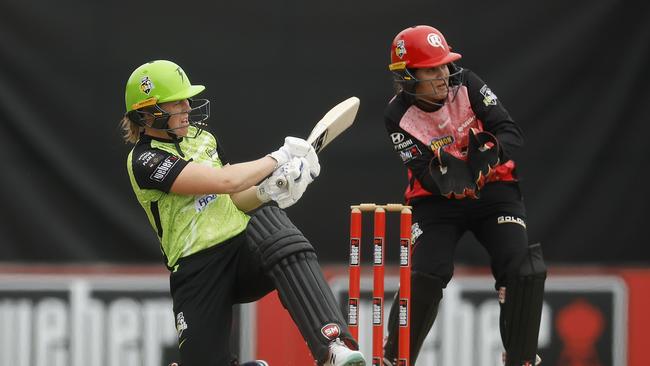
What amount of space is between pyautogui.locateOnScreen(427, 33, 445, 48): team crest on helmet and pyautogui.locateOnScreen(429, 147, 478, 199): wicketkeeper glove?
331mm

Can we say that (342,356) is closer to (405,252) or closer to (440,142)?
(405,252)

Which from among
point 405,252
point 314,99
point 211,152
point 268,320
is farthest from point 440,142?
point 268,320

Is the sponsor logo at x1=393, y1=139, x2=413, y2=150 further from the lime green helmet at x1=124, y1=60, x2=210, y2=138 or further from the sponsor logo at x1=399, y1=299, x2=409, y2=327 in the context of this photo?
the lime green helmet at x1=124, y1=60, x2=210, y2=138

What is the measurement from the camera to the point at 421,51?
12.3ft

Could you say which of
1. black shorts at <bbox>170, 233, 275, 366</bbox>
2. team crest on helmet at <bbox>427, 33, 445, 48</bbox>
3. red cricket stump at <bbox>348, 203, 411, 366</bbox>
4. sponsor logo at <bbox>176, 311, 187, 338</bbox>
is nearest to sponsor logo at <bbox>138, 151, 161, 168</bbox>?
black shorts at <bbox>170, 233, 275, 366</bbox>

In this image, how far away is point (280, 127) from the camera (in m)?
5.06

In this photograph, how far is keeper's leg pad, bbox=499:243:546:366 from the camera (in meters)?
3.76

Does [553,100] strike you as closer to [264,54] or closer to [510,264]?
[264,54]

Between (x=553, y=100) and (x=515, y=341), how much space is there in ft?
5.41

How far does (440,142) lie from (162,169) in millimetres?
908

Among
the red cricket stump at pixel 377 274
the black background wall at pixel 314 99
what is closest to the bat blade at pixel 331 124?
the red cricket stump at pixel 377 274

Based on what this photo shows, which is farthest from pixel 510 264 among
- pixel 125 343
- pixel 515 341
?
pixel 125 343

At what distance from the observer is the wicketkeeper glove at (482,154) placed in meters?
3.69

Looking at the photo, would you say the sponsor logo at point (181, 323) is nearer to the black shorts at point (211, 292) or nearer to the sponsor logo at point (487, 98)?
the black shorts at point (211, 292)
